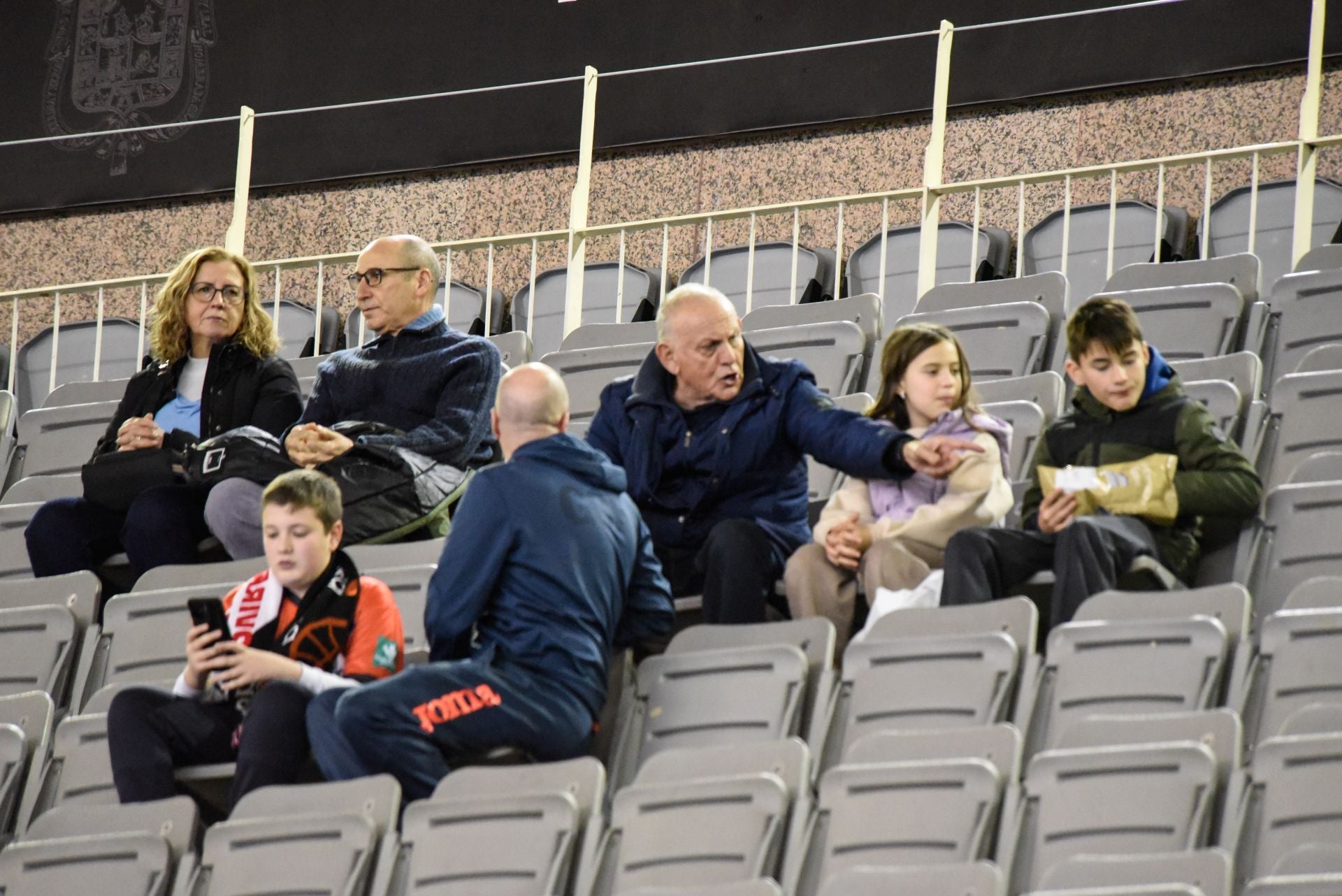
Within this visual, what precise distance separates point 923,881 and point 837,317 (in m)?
2.39

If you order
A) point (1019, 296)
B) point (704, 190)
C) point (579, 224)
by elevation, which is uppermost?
point (704, 190)

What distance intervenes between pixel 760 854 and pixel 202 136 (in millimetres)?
5642

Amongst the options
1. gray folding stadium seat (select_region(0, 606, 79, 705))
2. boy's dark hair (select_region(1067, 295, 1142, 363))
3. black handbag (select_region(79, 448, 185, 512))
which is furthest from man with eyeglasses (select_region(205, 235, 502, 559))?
boy's dark hair (select_region(1067, 295, 1142, 363))

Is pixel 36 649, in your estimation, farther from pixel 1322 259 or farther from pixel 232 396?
pixel 1322 259

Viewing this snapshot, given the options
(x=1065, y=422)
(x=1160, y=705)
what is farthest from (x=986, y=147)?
(x=1160, y=705)

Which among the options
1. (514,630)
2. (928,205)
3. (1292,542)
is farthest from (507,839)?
(928,205)

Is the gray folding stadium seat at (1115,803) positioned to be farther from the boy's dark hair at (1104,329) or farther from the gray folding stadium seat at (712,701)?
the boy's dark hair at (1104,329)

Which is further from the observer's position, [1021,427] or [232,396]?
[232,396]

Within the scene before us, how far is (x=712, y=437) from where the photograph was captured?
3.75 meters

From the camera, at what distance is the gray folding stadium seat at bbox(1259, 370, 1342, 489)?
12.1ft

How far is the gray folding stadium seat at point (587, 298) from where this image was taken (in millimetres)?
6625

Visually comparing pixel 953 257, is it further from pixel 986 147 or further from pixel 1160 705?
pixel 1160 705

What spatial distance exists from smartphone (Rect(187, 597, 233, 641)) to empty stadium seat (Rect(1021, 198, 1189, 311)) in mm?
3292

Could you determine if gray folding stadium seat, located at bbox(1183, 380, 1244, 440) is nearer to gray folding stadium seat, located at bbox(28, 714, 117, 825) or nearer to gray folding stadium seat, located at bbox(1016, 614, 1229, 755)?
gray folding stadium seat, located at bbox(1016, 614, 1229, 755)
